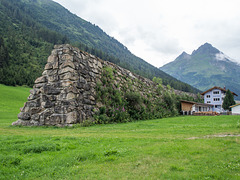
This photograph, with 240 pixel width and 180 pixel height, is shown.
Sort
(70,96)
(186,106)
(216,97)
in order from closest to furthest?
(70,96) < (186,106) < (216,97)

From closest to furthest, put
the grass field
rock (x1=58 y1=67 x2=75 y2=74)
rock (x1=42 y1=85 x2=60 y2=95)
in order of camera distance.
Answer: the grass field
rock (x1=42 y1=85 x2=60 y2=95)
rock (x1=58 y1=67 x2=75 y2=74)

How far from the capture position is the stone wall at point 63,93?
54.1ft

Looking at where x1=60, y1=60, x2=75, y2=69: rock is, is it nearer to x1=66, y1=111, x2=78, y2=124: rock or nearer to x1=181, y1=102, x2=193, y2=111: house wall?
x1=66, y1=111, x2=78, y2=124: rock

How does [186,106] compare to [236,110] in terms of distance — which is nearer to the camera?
[186,106]

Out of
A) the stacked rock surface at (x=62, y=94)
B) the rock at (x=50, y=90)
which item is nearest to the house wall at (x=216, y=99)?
the stacked rock surface at (x=62, y=94)

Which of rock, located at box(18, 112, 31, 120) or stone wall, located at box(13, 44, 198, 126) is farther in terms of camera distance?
rock, located at box(18, 112, 31, 120)

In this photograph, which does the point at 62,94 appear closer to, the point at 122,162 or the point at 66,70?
the point at 66,70

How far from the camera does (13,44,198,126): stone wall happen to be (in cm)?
1650

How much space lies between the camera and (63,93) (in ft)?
56.7

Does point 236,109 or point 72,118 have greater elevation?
point 236,109

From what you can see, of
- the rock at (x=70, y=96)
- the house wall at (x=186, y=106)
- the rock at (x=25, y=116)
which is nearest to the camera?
the rock at (x=25, y=116)

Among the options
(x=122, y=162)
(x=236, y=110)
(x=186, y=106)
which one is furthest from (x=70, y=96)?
(x=236, y=110)

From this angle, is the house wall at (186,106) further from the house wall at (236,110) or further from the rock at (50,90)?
the rock at (50,90)

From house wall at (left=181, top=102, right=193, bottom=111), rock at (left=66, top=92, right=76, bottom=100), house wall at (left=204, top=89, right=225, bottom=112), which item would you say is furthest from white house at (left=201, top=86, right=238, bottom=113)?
rock at (left=66, top=92, right=76, bottom=100)
